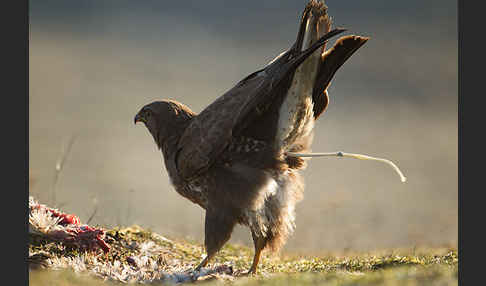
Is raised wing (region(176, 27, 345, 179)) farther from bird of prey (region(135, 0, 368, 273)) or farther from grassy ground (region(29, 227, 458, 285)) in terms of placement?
grassy ground (region(29, 227, 458, 285))

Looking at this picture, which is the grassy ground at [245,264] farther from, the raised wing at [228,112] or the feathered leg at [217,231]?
the raised wing at [228,112]

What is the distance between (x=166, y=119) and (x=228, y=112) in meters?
1.16

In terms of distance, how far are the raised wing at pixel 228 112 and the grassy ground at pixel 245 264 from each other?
114 centimetres

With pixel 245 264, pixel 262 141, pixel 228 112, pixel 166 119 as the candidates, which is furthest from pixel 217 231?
pixel 166 119

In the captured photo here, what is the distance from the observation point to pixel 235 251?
7359mm

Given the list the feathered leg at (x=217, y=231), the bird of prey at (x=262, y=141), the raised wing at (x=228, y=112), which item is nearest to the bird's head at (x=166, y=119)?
the raised wing at (x=228, y=112)

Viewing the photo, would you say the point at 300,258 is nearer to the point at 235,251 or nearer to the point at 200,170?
the point at 235,251

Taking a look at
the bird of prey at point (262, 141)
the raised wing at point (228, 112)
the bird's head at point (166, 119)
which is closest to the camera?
the raised wing at point (228, 112)

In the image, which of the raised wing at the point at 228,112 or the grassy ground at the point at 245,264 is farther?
the raised wing at the point at 228,112

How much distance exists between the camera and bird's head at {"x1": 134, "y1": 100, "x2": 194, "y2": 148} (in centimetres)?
638

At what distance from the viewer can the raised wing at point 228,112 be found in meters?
5.21

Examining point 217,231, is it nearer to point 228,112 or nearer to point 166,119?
point 228,112

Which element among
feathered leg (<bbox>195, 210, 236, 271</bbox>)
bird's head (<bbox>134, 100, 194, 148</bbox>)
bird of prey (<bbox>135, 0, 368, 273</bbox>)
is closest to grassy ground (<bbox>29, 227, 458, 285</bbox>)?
feathered leg (<bbox>195, 210, 236, 271</bbox>)

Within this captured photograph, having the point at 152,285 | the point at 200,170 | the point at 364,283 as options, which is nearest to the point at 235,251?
the point at 200,170
